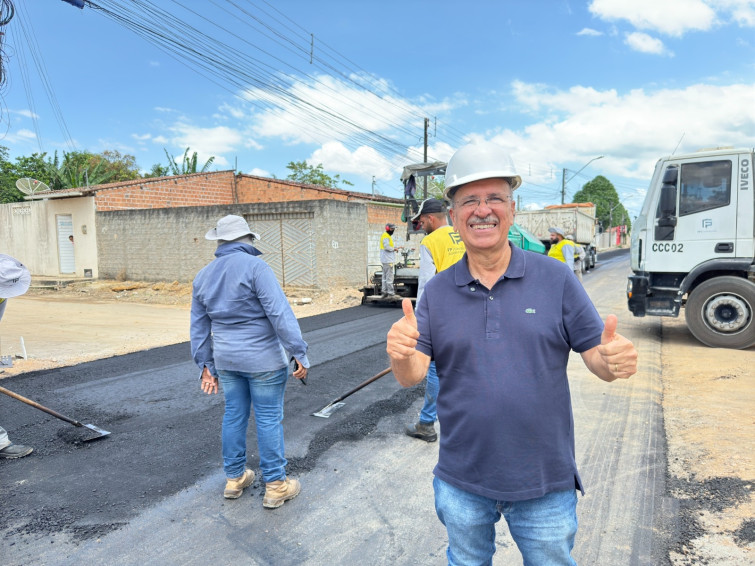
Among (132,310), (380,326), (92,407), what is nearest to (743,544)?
(92,407)

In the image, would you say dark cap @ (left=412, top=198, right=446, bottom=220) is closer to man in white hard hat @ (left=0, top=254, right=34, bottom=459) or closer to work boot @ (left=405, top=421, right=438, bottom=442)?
work boot @ (left=405, top=421, right=438, bottom=442)

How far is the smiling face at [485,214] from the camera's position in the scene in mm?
1666

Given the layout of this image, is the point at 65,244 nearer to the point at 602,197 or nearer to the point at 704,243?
the point at 704,243

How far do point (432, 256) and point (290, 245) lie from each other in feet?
40.0

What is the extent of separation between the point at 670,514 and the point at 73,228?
23484 mm

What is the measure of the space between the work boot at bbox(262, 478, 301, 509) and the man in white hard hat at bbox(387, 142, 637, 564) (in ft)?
5.56

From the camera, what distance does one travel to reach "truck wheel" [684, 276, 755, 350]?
276 inches

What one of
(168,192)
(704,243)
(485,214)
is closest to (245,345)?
(485,214)

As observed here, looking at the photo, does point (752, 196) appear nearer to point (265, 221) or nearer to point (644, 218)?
point (644, 218)

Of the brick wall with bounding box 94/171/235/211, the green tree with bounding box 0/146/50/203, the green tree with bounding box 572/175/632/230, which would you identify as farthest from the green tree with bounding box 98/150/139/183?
the green tree with bounding box 572/175/632/230

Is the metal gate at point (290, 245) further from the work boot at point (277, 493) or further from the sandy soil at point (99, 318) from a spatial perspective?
the work boot at point (277, 493)

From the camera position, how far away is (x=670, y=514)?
9.52 feet

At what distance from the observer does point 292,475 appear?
11.5ft

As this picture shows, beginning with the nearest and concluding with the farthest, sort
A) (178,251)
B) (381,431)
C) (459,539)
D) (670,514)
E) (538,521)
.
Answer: (538,521) → (459,539) → (670,514) → (381,431) → (178,251)
